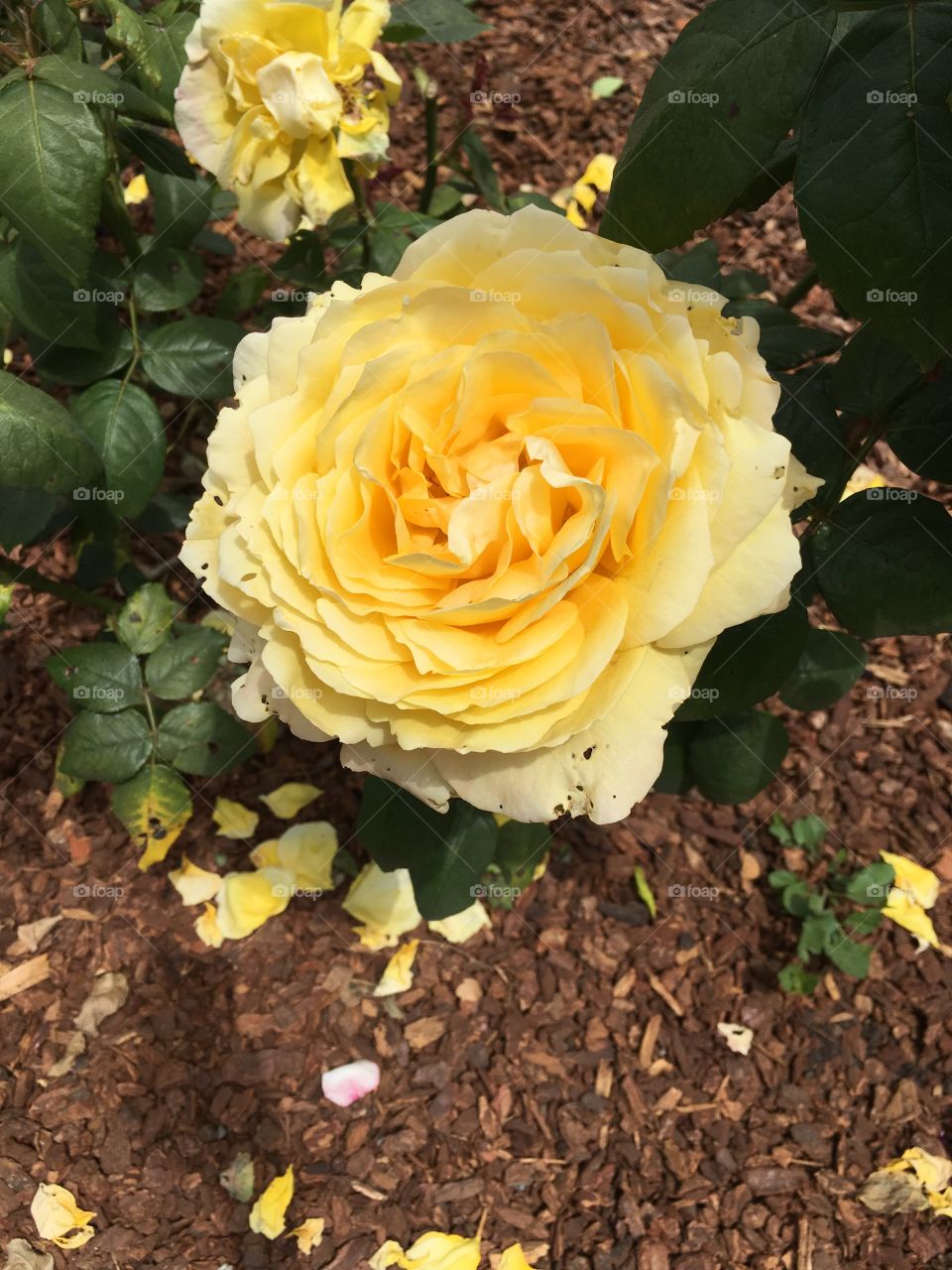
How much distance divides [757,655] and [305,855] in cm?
107

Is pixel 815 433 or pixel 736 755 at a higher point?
pixel 815 433

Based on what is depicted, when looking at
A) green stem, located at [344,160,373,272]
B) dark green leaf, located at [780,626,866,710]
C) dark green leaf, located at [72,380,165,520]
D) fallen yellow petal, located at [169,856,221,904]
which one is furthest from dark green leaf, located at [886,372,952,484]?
fallen yellow petal, located at [169,856,221,904]

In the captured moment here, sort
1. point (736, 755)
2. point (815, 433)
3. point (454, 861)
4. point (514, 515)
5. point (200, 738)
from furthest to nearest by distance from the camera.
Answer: point (200, 738) < point (736, 755) < point (454, 861) < point (815, 433) < point (514, 515)

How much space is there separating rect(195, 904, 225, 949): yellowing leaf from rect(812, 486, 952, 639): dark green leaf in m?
1.36

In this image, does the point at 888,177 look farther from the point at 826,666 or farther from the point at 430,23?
the point at 430,23

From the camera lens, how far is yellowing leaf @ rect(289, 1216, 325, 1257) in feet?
5.46

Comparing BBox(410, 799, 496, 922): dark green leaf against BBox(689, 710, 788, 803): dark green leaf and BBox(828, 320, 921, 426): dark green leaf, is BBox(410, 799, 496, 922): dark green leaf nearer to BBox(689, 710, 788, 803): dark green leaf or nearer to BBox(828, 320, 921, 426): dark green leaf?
BBox(689, 710, 788, 803): dark green leaf

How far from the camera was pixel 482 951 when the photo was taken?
198cm

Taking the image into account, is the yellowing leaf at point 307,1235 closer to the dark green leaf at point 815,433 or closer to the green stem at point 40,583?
the green stem at point 40,583

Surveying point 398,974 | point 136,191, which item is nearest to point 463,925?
point 398,974

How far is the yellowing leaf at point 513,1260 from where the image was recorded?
164cm

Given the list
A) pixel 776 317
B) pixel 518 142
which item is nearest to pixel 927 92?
pixel 776 317

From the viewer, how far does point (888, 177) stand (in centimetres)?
90

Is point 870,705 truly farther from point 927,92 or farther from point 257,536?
point 257,536
